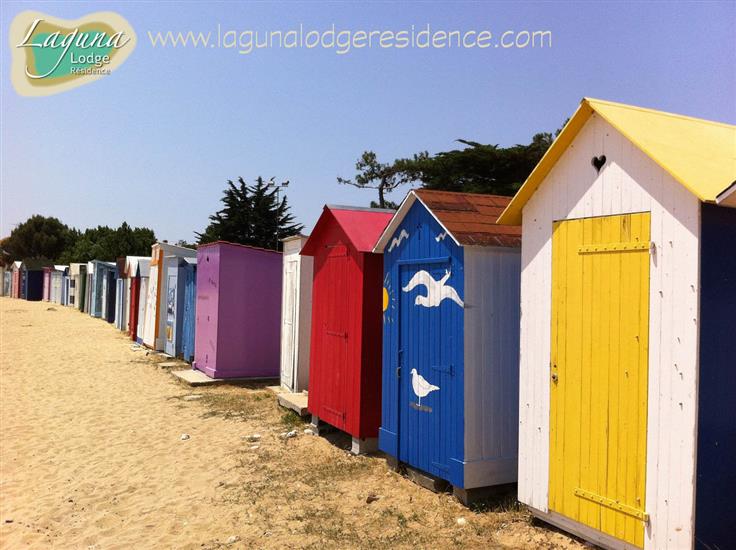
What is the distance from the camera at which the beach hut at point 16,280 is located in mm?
52062

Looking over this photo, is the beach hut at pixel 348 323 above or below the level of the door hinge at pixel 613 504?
above

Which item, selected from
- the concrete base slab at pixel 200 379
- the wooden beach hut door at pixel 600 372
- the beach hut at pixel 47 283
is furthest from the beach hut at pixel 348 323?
the beach hut at pixel 47 283

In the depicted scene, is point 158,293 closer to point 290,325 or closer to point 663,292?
point 290,325

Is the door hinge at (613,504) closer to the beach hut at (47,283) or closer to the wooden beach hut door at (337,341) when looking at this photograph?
the wooden beach hut door at (337,341)

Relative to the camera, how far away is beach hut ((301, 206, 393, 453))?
6789 millimetres

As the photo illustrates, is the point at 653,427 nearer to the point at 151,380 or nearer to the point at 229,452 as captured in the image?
the point at 229,452

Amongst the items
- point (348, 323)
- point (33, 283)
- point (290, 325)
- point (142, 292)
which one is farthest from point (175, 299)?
point (33, 283)

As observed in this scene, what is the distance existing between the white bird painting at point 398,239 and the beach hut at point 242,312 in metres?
6.46

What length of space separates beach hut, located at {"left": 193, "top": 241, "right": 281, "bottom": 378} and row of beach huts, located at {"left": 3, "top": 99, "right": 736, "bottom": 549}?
5.22 metres

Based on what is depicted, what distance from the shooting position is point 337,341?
7.33 m

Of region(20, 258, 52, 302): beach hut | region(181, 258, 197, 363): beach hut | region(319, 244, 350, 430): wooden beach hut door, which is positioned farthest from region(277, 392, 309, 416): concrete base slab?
region(20, 258, 52, 302): beach hut

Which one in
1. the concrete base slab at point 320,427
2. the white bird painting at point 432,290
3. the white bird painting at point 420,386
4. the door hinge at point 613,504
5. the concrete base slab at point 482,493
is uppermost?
the white bird painting at point 432,290

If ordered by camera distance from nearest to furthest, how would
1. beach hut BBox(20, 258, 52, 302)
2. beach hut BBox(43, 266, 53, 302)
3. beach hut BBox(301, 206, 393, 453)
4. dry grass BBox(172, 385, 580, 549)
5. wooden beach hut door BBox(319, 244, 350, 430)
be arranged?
dry grass BBox(172, 385, 580, 549)
beach hut BBox(301, 206, 393, 453)
wooden beach hut door BBox(319, 244, 350, 430)
beach hut BBox(43, 266, 53, 302)
beach hut BBox(20, 258, 52, 302)

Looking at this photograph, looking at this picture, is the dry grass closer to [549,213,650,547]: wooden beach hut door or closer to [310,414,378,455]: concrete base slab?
[310,414,378,455]: concrete base slab
